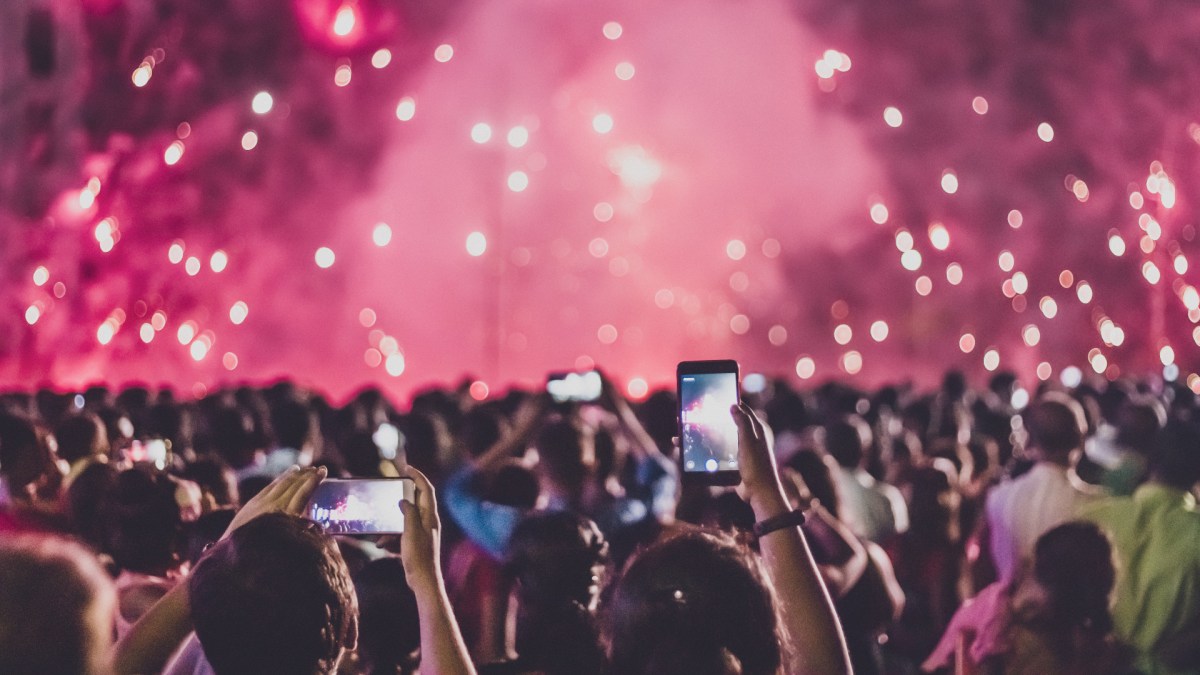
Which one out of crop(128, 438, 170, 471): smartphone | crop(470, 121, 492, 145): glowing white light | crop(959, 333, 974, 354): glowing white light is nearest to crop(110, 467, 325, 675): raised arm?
crop(128, 438, 170, 471): smartphone

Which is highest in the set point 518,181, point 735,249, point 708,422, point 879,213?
point 518,181

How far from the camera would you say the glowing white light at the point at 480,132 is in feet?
83.8

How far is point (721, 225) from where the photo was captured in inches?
1221

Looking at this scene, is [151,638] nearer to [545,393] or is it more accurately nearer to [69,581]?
[69,581]

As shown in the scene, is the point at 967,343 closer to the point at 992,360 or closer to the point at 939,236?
the point at 992,360

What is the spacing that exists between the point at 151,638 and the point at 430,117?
2273 centimetres

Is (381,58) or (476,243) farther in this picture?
(476,243)

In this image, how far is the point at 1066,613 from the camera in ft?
11.0

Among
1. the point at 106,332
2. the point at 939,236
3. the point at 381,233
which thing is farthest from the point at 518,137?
the point at 106,332

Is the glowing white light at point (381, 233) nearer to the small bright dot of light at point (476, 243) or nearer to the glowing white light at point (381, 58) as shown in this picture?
the small bright dot of light at point (476, 243)

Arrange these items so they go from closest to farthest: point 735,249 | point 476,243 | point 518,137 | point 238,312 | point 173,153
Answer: point 173,153, point 238,312, point 476,243, point 518,137, point 735,249

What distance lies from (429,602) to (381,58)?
73.1 feet

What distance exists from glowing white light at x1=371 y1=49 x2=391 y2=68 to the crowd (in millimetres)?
16487

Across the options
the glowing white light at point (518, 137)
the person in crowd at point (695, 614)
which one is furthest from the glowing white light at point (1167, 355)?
the person in crowd at point (695, 614)
